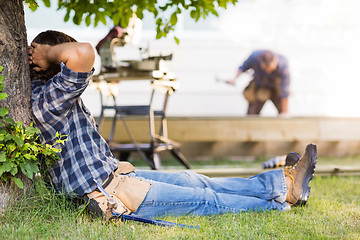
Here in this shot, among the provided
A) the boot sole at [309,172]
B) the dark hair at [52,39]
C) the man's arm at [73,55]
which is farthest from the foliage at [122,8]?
the boot sole at [309,172]

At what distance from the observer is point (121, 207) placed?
1.72m

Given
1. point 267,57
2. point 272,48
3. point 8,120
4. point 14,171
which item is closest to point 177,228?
point 14,171

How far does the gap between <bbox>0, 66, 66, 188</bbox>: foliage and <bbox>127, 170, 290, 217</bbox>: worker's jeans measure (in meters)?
0.43

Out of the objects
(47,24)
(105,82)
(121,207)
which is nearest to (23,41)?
(121,207)

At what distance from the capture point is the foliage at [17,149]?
1.61 m

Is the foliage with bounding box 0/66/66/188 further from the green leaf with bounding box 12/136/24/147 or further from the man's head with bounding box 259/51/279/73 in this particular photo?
the man's head with bounding box 259/51/279/73

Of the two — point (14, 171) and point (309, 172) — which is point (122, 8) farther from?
point (309, 172)

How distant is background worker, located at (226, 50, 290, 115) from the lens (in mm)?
5102

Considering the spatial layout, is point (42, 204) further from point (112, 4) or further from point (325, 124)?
point (325, 124)

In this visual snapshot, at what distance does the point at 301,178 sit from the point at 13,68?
4.49ft

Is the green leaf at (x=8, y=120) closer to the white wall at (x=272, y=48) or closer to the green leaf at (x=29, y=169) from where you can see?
the green leaf at (x=29, y=169)

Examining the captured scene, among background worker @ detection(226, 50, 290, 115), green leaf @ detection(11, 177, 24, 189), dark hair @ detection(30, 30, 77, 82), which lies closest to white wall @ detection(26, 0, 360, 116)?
background worker @ detection(226, 50, 290, 115)

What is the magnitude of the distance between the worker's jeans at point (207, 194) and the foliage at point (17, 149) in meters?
0.43

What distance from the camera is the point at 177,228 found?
5.56ft
